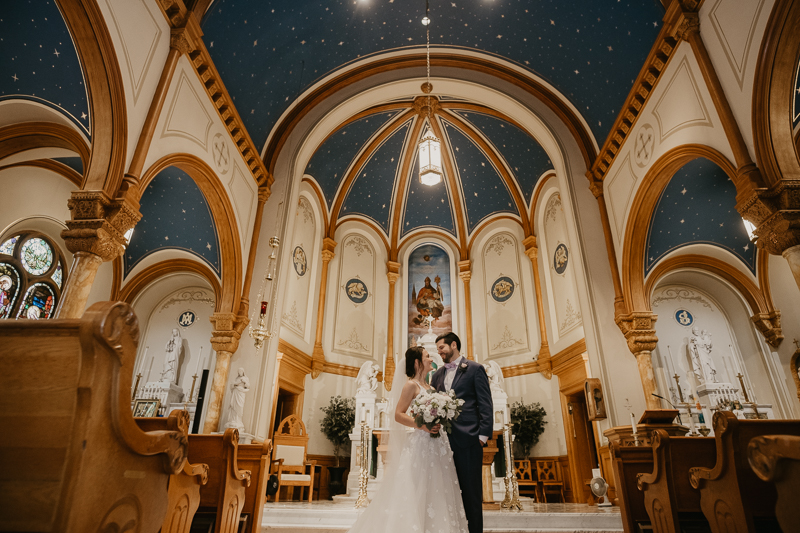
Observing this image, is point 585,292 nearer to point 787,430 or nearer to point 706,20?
point 706,20

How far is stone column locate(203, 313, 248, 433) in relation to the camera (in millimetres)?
8188

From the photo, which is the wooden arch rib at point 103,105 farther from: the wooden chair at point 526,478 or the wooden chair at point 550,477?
the wooden chair at point 550,477

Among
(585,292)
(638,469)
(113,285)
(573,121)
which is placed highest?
(573,121)

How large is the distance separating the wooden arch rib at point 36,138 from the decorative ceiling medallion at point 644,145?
902cm

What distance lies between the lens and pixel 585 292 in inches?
356

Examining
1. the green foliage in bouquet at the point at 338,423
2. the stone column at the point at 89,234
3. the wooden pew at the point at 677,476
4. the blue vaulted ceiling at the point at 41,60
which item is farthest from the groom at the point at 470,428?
the green foliage in bouquet at the point at 338,423

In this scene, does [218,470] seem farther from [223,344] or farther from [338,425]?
[338,425]

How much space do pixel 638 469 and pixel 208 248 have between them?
8762 millimetres

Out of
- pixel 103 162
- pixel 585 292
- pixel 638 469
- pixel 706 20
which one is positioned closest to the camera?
pixel 638 469

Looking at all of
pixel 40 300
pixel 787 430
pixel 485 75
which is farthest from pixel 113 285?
pixel 787 430

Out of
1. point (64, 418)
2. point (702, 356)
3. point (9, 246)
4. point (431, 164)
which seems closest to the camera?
point (64, 418)

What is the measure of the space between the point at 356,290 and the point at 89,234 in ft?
30.3

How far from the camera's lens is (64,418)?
4.53 ft

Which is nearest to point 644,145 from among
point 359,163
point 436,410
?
point 436,410
